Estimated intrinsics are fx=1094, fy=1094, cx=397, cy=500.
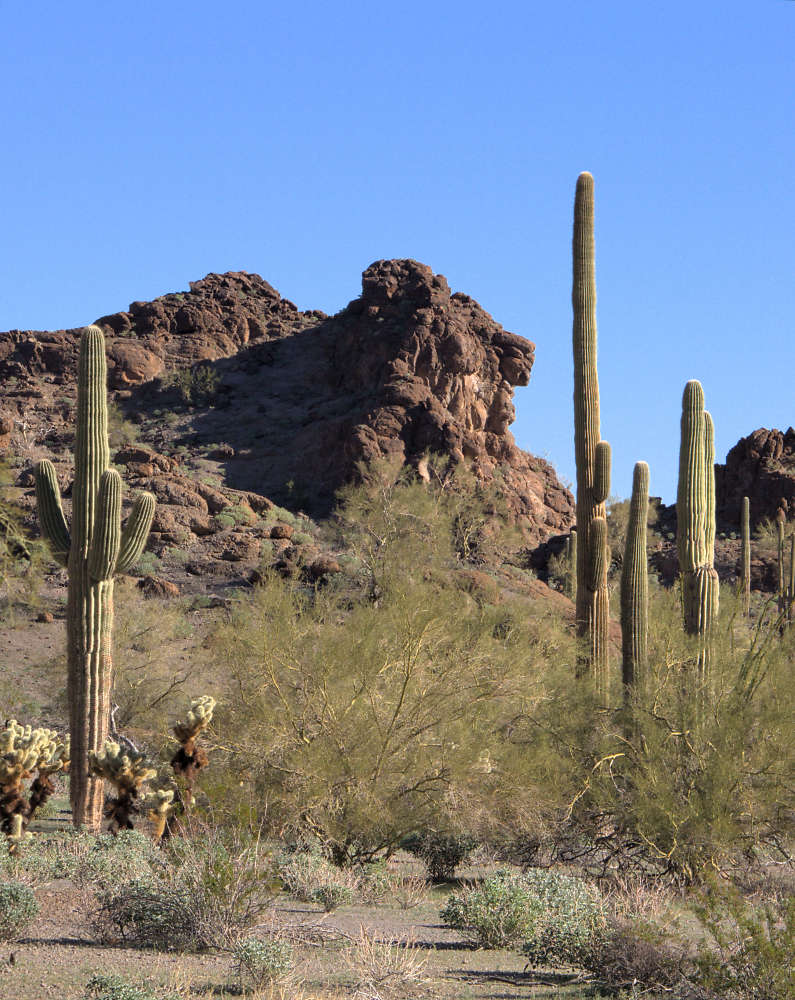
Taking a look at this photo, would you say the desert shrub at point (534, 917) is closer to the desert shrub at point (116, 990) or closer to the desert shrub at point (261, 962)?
the desert shrub at point (261, 962)

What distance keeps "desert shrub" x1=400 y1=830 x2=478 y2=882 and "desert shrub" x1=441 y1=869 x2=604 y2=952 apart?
9.76 feet

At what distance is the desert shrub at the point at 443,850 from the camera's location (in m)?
12.5

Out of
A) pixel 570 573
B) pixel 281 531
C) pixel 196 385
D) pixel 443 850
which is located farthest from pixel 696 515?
pixel 196 385

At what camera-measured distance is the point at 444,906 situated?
1095 cm

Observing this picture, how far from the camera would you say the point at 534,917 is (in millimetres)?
8656

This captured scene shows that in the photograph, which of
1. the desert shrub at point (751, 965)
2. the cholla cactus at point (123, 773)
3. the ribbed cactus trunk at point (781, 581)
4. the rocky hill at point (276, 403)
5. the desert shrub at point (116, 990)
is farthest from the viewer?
the rocky hill at point (276, 403)

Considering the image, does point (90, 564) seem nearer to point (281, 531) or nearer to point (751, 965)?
point (751, 965)

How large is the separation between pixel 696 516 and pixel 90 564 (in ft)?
26.2

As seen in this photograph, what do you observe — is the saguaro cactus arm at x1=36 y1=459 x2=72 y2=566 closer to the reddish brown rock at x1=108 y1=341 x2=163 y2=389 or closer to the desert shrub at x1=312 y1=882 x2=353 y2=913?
the desert shrub at x1=312 y1=882 x2=353 y2=913

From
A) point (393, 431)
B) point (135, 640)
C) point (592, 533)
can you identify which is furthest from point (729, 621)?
point (393, 431)

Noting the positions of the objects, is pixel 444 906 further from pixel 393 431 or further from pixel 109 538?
pixel 393 431

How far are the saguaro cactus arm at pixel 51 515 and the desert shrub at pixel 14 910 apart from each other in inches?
268

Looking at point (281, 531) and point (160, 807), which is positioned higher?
point (281, 531)

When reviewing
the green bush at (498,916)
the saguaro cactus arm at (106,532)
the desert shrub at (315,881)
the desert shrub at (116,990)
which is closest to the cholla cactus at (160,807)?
the desert shrub at (315,881)
